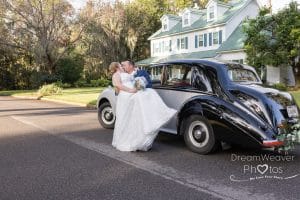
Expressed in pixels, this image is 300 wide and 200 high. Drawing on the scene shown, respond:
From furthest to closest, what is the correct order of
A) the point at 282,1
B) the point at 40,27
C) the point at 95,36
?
the point at 95,36, the point at 40,27, the point at 282,1

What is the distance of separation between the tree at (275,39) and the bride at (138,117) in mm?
19327

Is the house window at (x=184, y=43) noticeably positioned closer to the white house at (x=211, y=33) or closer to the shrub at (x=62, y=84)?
the white house at (x=211, y=33)

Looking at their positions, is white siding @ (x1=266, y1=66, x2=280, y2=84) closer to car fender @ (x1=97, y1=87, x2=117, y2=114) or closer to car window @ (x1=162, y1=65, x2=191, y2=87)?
car fender @ (x1=97, y1=87, x2=117, y2=114)

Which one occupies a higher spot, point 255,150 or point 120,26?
point 120,26

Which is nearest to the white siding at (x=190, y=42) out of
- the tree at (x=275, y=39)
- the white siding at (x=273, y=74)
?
the white siding at (x=273, y=74)

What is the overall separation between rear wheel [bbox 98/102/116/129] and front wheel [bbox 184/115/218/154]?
3151 mm

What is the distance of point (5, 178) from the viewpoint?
532cm

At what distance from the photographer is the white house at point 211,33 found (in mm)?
32000

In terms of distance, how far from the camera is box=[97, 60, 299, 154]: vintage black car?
5.88 metres

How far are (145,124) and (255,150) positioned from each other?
2241 mm

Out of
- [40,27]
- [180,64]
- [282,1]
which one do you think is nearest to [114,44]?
[40,27]

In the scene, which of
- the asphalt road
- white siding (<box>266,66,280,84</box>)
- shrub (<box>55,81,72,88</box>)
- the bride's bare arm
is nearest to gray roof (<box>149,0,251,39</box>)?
white siding (<box>266,66,280,84</box>)

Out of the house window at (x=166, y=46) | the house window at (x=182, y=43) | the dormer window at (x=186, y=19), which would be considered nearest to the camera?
the house window at (x=182, y=43)

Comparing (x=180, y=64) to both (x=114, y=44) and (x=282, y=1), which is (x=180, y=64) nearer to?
(x=282, y=1)
